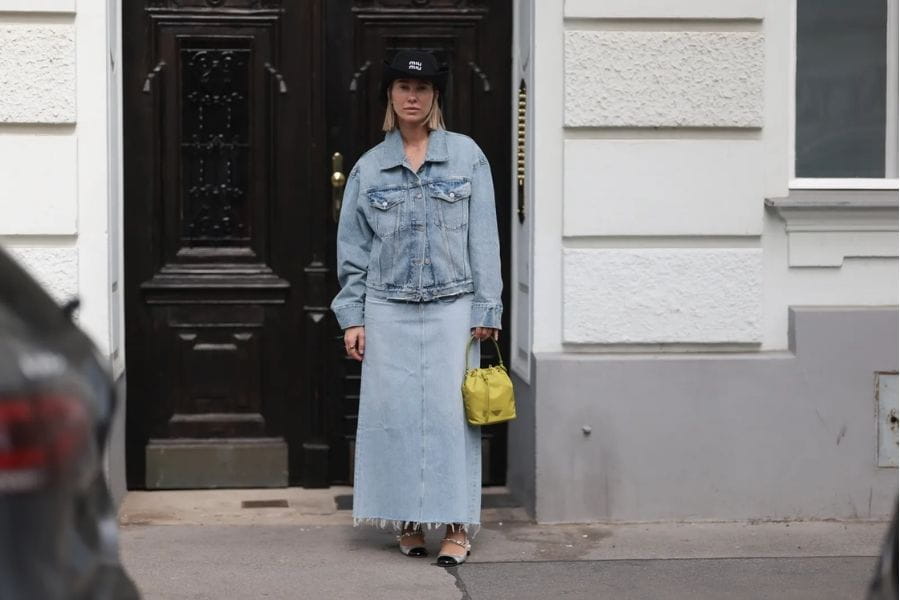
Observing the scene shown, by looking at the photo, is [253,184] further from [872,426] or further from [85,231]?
[872,426]

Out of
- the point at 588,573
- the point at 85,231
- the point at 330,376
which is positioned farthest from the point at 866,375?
the point at 85,231

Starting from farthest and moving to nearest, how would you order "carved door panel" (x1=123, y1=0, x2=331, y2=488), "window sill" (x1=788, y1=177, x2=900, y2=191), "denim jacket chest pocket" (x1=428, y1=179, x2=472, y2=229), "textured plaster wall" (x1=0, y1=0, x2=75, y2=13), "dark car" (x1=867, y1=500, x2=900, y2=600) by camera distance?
"carved door panel" (x1=123, y1=0, x2=331, y2=488), "window sill" (x1=788, y1=177, x2=900, y2=191), "textured plaster wall" (x1=0, y1=0, x2=75, y2=13), "denim jacket chest pocket" (x1=428, y1=179, x2=472, y2=229), "dark car" (x1=867, y1=500, x2=900, y2=600)

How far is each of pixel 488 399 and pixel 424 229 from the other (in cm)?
71

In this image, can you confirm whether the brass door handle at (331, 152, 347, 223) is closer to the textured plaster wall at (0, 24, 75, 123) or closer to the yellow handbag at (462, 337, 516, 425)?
the textured plaster wall at (0, 24, 75, 123)

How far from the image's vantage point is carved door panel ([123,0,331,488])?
7.48 metres

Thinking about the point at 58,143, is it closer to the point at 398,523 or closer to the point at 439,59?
the point at 439,59

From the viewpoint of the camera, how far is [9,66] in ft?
22.1

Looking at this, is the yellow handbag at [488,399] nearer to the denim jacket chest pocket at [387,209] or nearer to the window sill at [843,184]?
the denim jacket chest pocket at [387,209]

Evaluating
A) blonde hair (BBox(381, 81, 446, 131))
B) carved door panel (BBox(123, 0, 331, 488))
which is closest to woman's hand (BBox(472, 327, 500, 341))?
blonde hair (BBox(381, 81, 446, 131))

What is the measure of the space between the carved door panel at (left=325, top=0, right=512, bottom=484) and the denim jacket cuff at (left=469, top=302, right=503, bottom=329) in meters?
1.23

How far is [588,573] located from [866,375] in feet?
5.58

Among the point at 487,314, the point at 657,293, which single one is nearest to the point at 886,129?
the point at 657,293

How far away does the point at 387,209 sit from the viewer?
6.36m

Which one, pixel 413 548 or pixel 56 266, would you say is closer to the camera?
pixel 413 548
